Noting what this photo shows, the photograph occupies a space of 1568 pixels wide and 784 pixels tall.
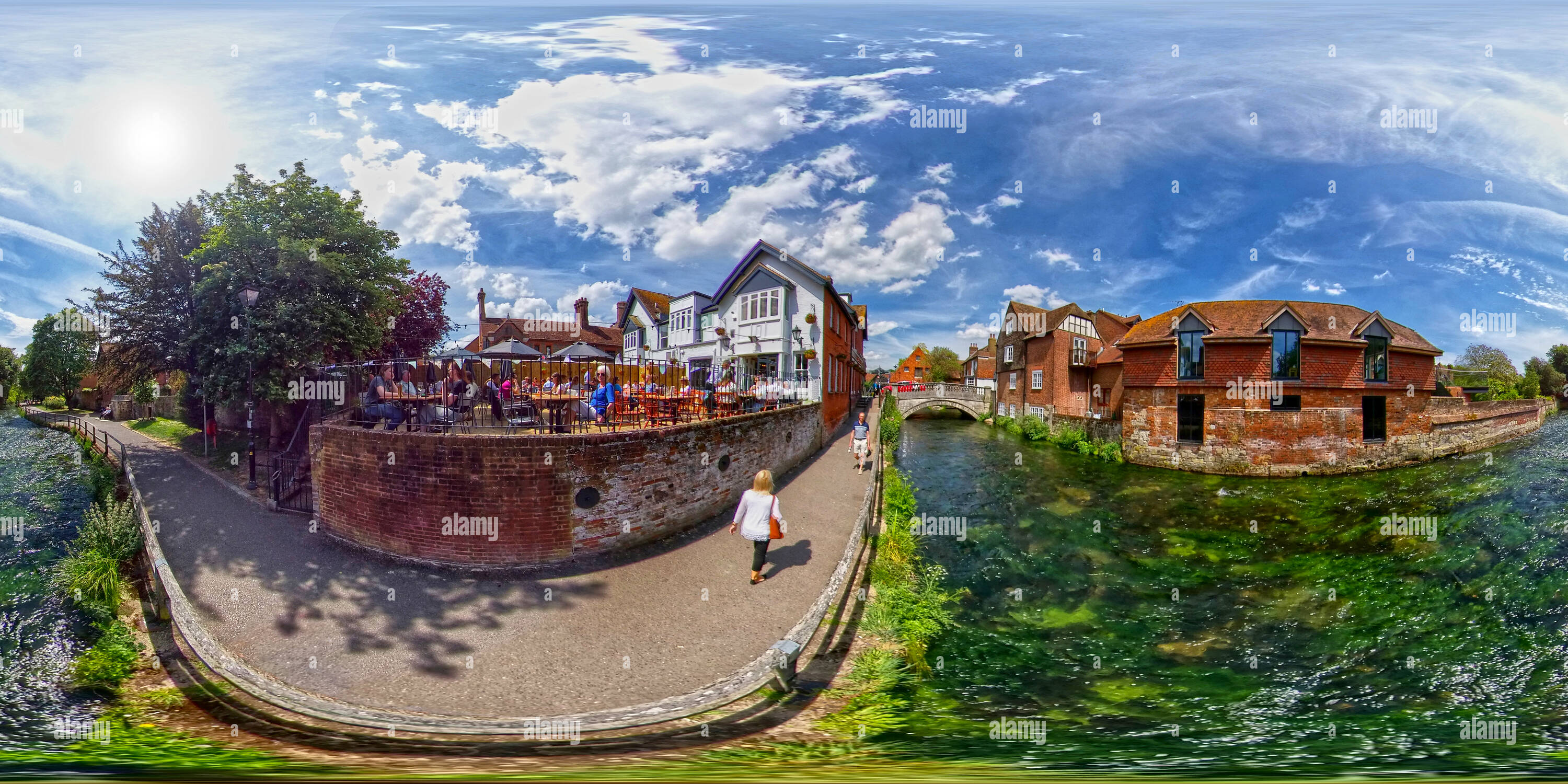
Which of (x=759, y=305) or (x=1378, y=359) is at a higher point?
(x=759, y=305)

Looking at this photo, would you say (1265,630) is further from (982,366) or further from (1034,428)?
(982,366)

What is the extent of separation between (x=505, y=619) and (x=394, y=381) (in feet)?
17.6

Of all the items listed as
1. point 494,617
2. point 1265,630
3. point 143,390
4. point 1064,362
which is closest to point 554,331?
point 143,390

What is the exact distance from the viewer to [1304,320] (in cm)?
1675

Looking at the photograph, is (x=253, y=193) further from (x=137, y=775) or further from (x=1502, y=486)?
(x=1502, y=486)

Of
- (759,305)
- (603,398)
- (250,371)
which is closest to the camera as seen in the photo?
(603,398)

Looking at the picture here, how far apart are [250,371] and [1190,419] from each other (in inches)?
1028

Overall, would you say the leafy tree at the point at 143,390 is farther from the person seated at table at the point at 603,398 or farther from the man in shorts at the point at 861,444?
the man in shorts at the point at 861,444

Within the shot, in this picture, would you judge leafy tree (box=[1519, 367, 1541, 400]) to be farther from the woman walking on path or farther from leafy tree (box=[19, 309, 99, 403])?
leafy tree (box=[19, 309, 99, 403])

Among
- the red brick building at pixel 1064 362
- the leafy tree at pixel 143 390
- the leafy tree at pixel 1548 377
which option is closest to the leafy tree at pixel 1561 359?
the leafy tree at pixel 1548 377

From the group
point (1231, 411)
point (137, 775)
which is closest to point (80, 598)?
point (137, 775)

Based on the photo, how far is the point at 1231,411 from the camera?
17031 mm

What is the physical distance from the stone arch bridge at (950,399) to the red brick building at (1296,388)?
20822mm

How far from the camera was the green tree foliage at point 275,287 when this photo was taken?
10680 mm
